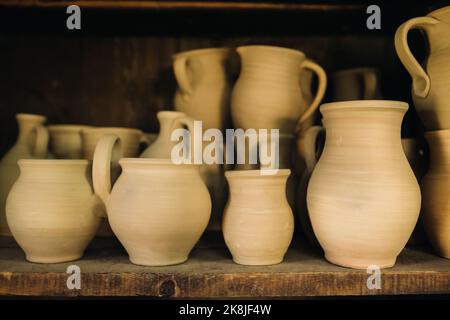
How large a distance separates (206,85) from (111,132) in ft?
0.74

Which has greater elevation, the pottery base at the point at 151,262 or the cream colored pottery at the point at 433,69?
the cream colored pottery at the point at 433,69

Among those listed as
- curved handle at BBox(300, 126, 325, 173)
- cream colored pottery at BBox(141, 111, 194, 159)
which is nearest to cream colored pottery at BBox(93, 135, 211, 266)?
cream colored pottery at BBox(141, 111, 194, 159)

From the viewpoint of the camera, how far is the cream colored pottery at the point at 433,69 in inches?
28.4

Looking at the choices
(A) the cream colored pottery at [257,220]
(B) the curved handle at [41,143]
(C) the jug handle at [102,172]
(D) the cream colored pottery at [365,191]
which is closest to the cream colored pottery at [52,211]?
(C) the jug handle at [102,172]

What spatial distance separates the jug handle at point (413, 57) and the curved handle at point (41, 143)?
69cm

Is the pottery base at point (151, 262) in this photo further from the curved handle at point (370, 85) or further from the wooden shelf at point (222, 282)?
the curved handle at point (370, 85)

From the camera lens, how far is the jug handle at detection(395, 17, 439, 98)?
2.36 feet

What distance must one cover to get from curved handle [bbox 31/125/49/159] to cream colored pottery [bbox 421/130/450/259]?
28.7 inches

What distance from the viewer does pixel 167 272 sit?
2.09 ft

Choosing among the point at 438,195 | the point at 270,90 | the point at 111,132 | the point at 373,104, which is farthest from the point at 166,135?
the point at 438,195

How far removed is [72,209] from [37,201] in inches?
2.2

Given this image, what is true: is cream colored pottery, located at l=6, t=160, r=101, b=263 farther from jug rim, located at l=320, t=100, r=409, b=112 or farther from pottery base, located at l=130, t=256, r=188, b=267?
jug rim, located at l=320, t=100, r=409, b=112
